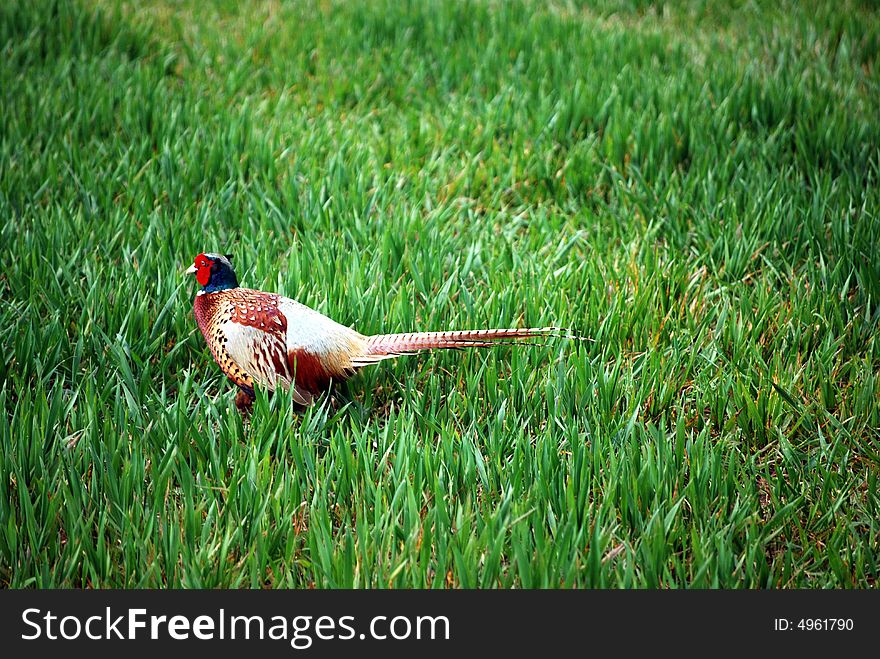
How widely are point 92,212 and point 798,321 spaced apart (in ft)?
9.37

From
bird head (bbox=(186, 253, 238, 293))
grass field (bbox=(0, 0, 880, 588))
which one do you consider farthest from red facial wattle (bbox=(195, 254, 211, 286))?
grass field (bbox=(0, 0, 880, 588))

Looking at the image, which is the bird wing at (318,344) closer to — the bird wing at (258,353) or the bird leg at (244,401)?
the bird wing at (258,353)

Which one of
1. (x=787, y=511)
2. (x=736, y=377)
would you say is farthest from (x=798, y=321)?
(x=787, y=511)

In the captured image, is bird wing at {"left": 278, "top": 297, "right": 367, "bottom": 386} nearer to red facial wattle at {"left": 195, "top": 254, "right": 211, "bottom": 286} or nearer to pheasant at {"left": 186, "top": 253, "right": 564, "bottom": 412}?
pheasant at {"left": 186, "top": 253, "right": 564, "bottom": 412}

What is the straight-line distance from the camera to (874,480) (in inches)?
89.9

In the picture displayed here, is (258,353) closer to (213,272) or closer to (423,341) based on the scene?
(213,272)

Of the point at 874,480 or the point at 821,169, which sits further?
the point at 821,169

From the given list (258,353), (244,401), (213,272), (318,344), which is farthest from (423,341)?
(213,272)

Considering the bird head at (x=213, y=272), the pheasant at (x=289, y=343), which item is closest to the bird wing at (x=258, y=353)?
the pheasant at (x=289, y=343)

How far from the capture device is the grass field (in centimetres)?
208

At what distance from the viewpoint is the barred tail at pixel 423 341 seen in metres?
2.38

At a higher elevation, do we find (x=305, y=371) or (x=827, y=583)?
(x=305, y=371)
